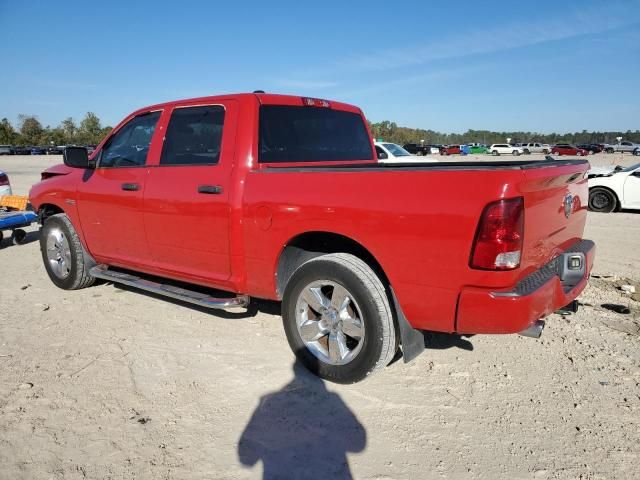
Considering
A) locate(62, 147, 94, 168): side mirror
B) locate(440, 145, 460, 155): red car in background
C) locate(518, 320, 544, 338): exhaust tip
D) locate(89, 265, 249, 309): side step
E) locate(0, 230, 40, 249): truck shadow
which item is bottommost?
locate(0, 230, 40, 249): truck shadow

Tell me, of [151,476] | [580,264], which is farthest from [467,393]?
[151,476]

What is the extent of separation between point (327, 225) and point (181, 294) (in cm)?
159

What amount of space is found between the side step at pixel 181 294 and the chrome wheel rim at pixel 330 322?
1.91 ft

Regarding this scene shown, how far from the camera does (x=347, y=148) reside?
4.60m

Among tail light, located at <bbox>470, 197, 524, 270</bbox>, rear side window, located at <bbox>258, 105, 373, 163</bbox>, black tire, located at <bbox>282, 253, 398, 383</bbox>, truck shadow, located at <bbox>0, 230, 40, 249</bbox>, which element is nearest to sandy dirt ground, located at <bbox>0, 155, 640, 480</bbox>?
black tire, located at <bbox>282, 253, 398, 383</bbox>

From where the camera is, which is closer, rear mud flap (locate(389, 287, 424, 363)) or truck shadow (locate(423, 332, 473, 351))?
rear mud flap (locate(389, 287, 424, 363))

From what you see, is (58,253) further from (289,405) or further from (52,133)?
(52,133)

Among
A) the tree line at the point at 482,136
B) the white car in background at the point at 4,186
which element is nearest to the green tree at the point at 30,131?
the tree line at the point at 482,136

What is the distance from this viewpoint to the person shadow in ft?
8.05

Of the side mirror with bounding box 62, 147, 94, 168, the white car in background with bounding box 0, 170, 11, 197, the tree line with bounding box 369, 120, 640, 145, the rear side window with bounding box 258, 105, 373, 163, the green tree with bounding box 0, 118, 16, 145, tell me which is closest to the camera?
the rear side window with bounding box 258, 105, 373, 163

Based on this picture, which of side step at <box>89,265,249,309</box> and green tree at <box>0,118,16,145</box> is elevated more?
green tree at <box>0,118,16,145</box>

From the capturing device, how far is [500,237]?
2445mm

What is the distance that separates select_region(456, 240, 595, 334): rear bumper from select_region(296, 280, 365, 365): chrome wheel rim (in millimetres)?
703

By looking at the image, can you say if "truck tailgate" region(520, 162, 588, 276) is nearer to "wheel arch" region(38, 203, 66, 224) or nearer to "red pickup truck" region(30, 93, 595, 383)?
"red pickup truck" region(30, 93, 595, 383)
